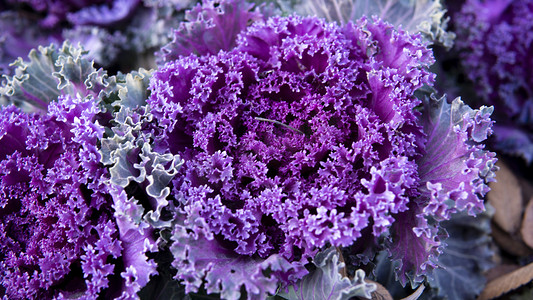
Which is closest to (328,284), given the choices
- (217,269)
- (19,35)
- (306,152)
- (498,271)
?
(217,269)

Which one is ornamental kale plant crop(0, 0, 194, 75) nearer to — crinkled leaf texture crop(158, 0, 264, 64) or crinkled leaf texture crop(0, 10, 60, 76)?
crinkled leaf texture crop(0, 10, 60, 76)

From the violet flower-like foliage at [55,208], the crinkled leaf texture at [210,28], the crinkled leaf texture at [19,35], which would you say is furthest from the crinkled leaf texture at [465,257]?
the crinkled leaf texture at [19,35]

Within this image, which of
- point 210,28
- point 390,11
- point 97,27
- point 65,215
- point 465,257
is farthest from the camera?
point 97,27

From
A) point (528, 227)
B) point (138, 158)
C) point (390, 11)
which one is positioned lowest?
point (528, 227)

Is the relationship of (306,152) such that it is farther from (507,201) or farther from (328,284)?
(507,201)

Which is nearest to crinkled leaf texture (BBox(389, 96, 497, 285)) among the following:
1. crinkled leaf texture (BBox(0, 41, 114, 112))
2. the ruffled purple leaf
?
the ruffled purple leaf

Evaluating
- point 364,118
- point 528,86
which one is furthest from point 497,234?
point 364,118
